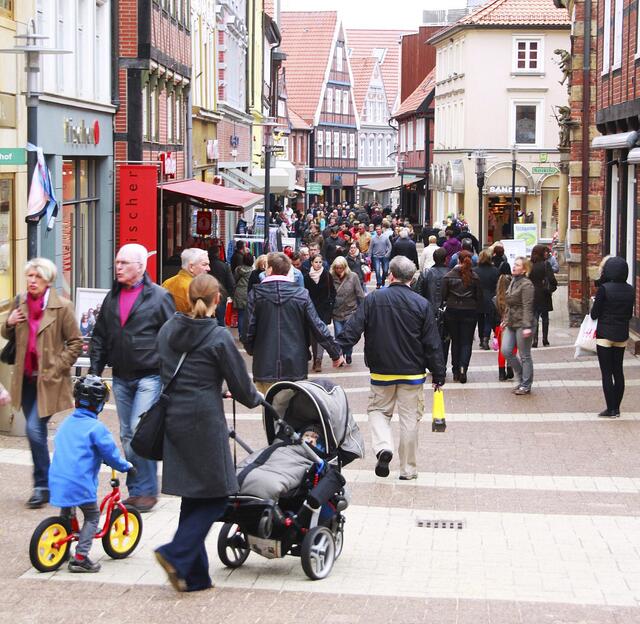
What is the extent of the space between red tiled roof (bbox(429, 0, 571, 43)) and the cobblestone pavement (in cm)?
4560

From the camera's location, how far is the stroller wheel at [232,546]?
27.1 ft

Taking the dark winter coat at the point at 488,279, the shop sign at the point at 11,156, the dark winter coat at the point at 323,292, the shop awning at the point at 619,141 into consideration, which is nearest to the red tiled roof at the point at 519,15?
the shop awning at the point at 619,141

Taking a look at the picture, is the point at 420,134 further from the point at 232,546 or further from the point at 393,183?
the point at 232,546

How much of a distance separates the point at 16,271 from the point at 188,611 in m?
11.0

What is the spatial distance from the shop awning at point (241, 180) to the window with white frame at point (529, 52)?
18.1m

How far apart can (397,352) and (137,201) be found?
45.2 ft

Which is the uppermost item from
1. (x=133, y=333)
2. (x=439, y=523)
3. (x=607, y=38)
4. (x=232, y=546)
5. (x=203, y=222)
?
(x=607, y=38)

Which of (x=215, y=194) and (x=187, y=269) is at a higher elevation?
(x=215, y=194)

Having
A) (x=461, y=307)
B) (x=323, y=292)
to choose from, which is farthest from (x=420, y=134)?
(x=461, y=307)

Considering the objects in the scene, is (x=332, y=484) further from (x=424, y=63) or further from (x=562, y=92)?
(x=424, y=63)

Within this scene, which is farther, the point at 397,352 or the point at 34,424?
the point at 397,352

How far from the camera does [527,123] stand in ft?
194

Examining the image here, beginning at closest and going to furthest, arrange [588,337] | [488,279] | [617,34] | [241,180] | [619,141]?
[588,337]
[488,279]
[619,141]
[617,34]
[241,180]

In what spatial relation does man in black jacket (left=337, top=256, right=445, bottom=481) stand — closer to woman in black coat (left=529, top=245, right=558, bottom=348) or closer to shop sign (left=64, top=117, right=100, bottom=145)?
woman in black coat (left=529, top=245, right=558, bottom=348)
